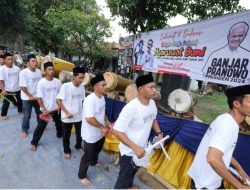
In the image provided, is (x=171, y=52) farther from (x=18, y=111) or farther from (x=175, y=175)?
(x=18, y=111)

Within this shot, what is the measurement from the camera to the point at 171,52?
615 centimetres

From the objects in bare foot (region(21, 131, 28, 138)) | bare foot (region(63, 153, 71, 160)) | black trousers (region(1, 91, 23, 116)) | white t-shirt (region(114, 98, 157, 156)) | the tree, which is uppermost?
the tree

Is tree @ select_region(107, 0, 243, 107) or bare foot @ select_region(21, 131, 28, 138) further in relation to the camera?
tree @ select_region(107, 0, 243, 107)

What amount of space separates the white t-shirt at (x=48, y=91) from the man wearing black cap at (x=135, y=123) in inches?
99.7

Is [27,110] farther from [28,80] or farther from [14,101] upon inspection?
[14,101]

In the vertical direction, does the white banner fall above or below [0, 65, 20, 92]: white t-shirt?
Result: above

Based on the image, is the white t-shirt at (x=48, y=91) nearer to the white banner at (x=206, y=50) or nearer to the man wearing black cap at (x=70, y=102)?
the man wearing black cap at (x=70, y=102)

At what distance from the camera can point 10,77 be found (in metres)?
6.91

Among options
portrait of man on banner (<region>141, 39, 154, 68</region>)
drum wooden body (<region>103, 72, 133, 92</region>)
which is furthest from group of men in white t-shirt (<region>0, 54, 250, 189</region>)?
portrait of man on banner (<region>141, 39, 154, 68</region>)

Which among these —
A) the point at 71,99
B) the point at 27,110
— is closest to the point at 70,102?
the point at 71,99

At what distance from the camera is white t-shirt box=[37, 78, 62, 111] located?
502 cm

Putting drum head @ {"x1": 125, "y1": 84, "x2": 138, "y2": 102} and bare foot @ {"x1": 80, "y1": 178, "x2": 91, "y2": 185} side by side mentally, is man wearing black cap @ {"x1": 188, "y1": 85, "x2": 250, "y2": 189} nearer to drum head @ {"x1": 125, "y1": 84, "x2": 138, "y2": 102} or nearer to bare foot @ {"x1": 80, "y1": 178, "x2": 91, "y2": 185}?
bare foot @ {"x1": 80, "y1": 178, "x2": 91, "y2": 185}

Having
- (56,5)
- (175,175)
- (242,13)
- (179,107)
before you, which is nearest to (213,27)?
(242,13)

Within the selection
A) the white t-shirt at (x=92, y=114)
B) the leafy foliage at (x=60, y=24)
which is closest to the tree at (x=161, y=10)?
the white t-shirt at (x=92, y=114)
